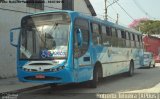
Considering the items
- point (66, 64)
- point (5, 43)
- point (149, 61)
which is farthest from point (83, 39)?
point (149, 61)

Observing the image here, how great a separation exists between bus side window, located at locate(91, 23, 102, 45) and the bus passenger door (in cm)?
76

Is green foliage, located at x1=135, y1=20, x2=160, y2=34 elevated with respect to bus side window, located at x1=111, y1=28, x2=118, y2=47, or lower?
elevated

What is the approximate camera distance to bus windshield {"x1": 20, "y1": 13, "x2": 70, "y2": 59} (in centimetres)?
1503

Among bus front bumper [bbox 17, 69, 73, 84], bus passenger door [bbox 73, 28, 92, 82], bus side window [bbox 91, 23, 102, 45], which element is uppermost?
bus side window [bbox 91, 23, 102, 45]

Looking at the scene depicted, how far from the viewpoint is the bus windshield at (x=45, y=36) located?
1503 cm

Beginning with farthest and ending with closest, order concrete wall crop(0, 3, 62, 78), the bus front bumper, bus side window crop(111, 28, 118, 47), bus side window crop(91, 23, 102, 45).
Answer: concrete wall crop(0, 3, 62, 78)
bus side window crop(111, 28, 118, 47)
bus side window crop(91, 23, 102, 45)
the bus front bumper

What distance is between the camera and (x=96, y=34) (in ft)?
57.8

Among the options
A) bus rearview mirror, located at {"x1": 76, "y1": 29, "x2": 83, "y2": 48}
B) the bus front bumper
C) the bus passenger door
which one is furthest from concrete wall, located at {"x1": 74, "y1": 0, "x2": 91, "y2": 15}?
the bus front bumper

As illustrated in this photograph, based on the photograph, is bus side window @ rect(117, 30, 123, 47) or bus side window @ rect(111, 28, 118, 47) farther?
bus side window @ rect(117, 30, 123, 47)

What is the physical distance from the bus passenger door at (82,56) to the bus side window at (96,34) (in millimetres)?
765

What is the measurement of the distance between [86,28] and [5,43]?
6538 millimetres

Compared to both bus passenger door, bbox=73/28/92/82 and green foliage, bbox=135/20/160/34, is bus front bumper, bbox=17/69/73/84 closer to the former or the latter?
bus passenger door, bbox=73/28/92/82

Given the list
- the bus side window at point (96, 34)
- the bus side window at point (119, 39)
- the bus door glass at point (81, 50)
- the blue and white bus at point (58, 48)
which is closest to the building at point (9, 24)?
the blue and white bus at point (58, 48)

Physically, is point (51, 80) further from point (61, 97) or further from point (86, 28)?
point (86, 28)
